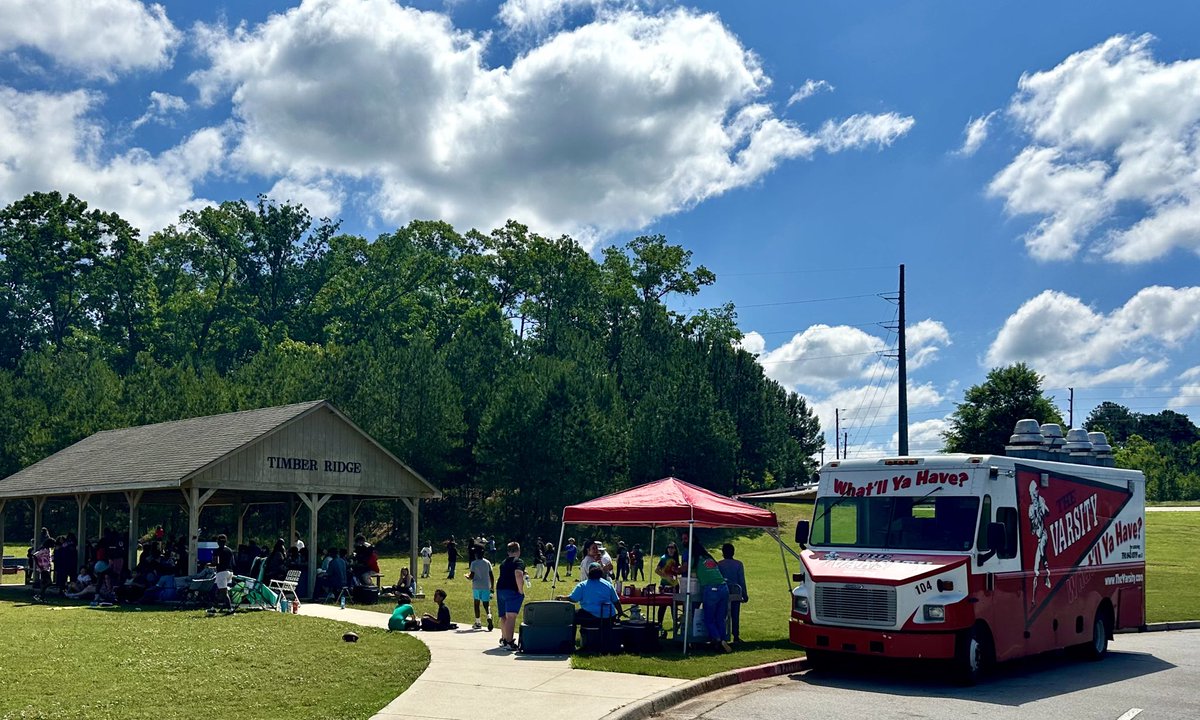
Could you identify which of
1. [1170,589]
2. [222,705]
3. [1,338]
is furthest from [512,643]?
[1,338]

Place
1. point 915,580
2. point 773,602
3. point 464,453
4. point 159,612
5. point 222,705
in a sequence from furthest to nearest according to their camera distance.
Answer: point 464,453 → point 773,602 → point 159,612 → point 915,580 → point 222,705

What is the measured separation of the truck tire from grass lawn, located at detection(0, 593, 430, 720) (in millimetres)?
10834

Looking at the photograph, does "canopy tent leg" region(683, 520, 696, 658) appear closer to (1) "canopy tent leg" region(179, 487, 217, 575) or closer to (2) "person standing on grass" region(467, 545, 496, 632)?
(2) "person standing on grass" region(467, 545, 496, 632)

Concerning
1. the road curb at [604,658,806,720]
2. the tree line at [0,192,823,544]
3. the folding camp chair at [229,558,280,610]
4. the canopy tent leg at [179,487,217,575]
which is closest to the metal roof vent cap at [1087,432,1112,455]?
the road curb at [604,658,806,720]

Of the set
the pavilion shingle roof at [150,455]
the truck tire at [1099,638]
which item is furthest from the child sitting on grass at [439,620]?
the truck tire at [1099,638]

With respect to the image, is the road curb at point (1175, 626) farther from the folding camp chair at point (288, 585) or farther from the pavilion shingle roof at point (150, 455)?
the pavilion shingle roof at point (150, 455)

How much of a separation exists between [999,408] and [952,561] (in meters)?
51.9

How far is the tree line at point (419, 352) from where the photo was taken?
56375 mm

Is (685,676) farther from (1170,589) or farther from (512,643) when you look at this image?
(1170,589)

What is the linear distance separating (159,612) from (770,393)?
5910 centimetres

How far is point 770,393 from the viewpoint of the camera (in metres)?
76.4

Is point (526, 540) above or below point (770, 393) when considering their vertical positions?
below

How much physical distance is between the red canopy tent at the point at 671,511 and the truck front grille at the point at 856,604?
2737 millimetres

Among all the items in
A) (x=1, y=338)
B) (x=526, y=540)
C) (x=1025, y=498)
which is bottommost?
(x=526, y=540)
